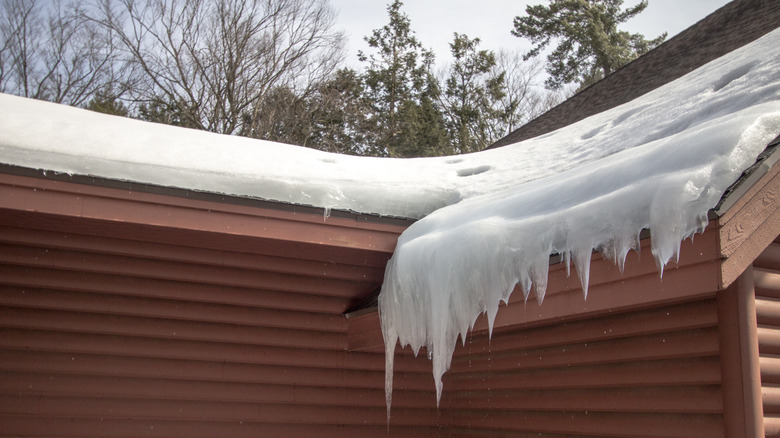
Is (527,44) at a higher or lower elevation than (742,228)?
higher

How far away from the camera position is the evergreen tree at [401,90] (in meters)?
19.2

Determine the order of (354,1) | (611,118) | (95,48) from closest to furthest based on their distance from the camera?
(611,118) → (95,48) → (354,1)

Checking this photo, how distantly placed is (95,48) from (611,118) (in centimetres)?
1517

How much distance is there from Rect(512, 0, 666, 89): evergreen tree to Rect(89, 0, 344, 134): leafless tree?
26.5 ft

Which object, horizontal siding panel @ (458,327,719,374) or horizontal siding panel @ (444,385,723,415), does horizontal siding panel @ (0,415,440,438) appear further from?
horizontal siding panel @ (458,327,719,374)

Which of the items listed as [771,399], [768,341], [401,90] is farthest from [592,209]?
[401,90]

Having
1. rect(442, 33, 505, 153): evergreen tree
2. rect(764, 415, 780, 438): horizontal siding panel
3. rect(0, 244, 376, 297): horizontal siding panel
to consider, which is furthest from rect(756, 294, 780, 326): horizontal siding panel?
rect(442, 33, 505, 153): evergreen tree

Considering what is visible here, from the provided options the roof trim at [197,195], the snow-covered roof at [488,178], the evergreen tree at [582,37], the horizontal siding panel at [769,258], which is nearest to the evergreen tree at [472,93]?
the evergreen tree at [582,37]

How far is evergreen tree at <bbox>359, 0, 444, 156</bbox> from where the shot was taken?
1920 cm

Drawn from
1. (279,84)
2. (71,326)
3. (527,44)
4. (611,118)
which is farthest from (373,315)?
(527,44)

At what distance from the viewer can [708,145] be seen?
105 inches

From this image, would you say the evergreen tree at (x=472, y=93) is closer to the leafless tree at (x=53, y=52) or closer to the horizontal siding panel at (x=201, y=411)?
the leafless tree at (x=53, y=52)

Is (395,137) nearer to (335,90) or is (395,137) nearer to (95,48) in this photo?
(335,90)

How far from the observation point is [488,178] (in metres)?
4.78
